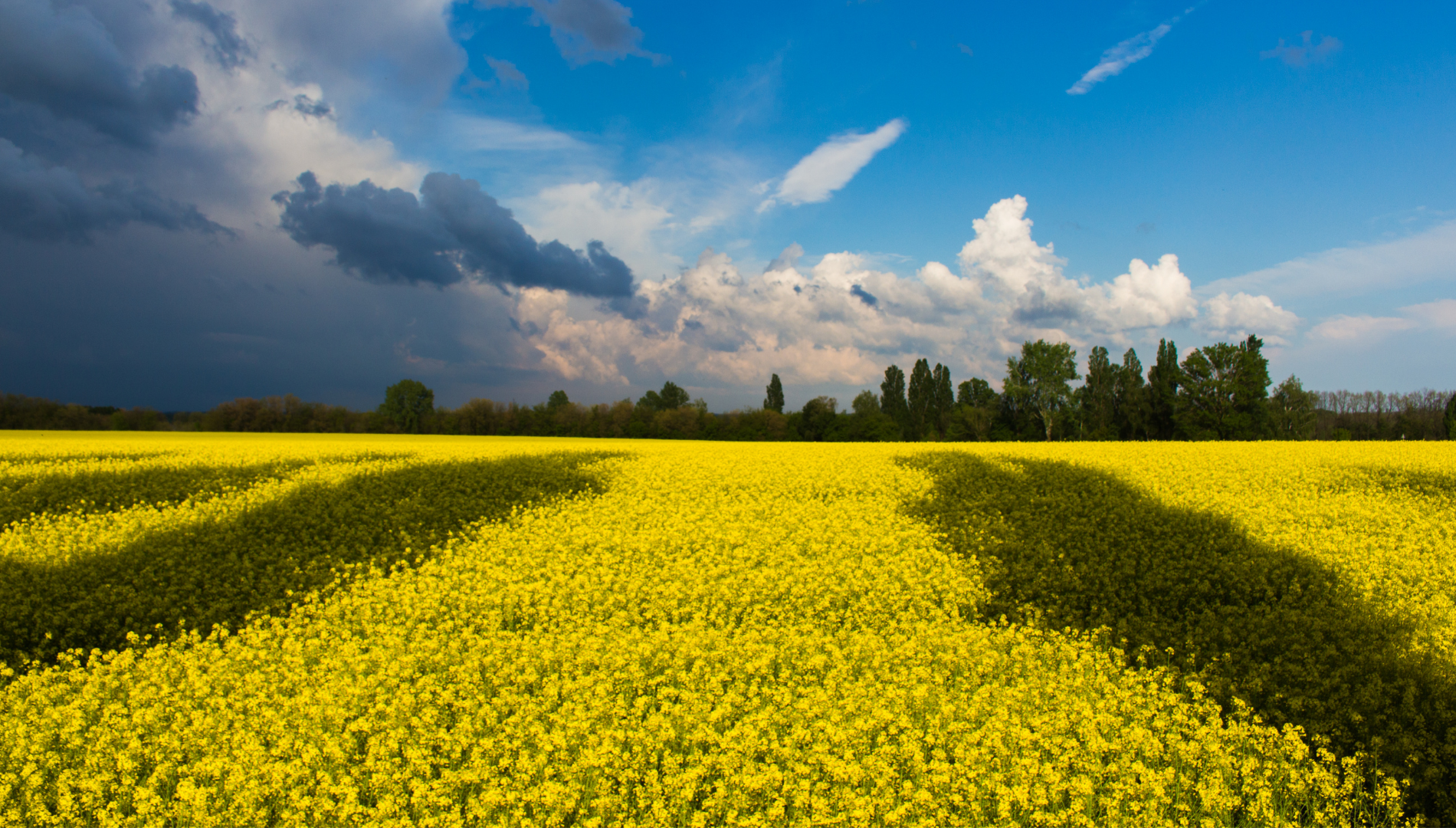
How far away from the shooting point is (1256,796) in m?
8.00

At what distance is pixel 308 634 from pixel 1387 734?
1757cm

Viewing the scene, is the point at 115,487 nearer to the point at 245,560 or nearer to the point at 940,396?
the point at 245,560

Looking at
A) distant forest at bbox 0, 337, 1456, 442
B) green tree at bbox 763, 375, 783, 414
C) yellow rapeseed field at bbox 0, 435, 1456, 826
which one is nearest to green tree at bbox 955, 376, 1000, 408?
distant forest at bbox 0, 337, 1456, 442

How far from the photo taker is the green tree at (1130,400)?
81625mm

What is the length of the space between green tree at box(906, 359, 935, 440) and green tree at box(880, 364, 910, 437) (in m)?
0.76

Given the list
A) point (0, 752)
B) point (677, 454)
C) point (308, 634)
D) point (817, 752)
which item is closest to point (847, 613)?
point (817, 752)

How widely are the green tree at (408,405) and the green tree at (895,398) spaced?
199 feet

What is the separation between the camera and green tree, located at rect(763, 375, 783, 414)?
98.3m

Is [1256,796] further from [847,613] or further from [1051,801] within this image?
[847,613]

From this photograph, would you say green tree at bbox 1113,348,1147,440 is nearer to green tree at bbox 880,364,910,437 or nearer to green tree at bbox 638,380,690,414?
green tree at bbox 880,364,910,437

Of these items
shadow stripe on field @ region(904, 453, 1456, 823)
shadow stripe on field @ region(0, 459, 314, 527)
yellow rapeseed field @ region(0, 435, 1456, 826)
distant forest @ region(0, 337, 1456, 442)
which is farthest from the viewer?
distant forest @ region(0, 337, 1456, 442)

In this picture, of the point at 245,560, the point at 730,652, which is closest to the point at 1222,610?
the point at 730,652

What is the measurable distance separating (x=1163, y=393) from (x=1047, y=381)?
12782 millimetres

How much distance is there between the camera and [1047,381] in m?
84.8
